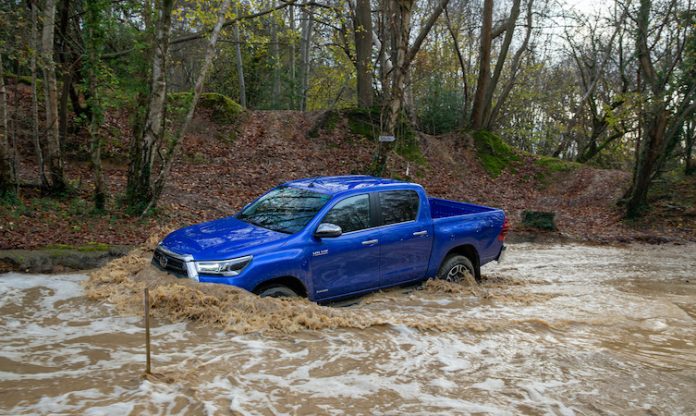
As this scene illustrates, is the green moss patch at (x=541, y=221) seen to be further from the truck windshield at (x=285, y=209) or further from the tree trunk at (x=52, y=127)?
the tree trunk at (x=52, y=127)

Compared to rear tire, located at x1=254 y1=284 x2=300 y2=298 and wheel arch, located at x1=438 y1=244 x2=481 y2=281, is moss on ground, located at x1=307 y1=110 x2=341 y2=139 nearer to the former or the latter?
wheel arch, located at x1=438 y1=244 x2=481 y2=281

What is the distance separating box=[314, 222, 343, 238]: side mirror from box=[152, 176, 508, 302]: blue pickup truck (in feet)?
0.04

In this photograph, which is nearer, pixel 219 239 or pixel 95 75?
pixel 219 239

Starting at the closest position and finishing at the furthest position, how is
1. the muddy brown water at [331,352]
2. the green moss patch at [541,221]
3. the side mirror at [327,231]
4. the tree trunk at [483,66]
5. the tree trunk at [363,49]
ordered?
the muddy brown water at [331,352], the side mirror at [327,231], the green moss patch at [541,221], the tree trunk at [363,49], the tree trunk at [483,66]

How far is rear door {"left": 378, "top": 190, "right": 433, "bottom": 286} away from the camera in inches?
292

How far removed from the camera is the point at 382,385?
4727 millimetres

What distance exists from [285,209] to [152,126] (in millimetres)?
5559

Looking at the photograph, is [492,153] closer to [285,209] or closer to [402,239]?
[402,239]

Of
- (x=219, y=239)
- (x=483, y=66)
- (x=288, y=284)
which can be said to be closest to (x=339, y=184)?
(x=288, y=284)

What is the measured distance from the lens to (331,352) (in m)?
5.37

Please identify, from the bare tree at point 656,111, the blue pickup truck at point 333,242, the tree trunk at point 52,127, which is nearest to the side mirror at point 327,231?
the blue pickup truck at point 333,242

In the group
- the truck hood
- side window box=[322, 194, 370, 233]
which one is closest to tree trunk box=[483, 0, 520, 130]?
side window box=[322, 194, 370, 233]

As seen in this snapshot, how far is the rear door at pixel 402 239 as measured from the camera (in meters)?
7.42

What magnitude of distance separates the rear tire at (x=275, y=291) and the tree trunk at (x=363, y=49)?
14982 mm
